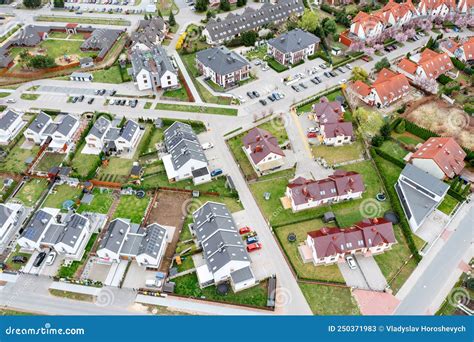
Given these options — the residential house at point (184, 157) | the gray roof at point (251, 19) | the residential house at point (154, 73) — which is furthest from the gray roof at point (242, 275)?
the gray roof at point (251, 19)

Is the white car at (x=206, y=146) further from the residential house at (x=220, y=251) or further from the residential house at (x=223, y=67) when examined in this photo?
the residential house at (x=223, y=67)

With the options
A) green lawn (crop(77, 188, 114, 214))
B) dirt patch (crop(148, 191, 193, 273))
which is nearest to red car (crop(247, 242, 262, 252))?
dirt patch (crop(148, 191, 193, 273))

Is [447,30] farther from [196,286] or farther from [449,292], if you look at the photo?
[196,286]

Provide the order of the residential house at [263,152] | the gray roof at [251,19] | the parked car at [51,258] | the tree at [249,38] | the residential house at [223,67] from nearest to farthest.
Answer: the parked car at [51,258], the residential house at [263,152], the residential house at [223,67], the tree at [249,38], the gray roof at [251,19]

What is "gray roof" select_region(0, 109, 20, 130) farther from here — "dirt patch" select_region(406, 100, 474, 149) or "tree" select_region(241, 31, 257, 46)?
"dirt patch" select_region(406, 100, 474, 149)

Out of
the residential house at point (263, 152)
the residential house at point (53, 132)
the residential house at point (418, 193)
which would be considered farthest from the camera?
the residential house at point (53, 132)

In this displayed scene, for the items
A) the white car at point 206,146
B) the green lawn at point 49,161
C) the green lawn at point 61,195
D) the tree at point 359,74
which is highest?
the tree at point 359,74

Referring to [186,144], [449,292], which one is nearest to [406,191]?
[449,292]
